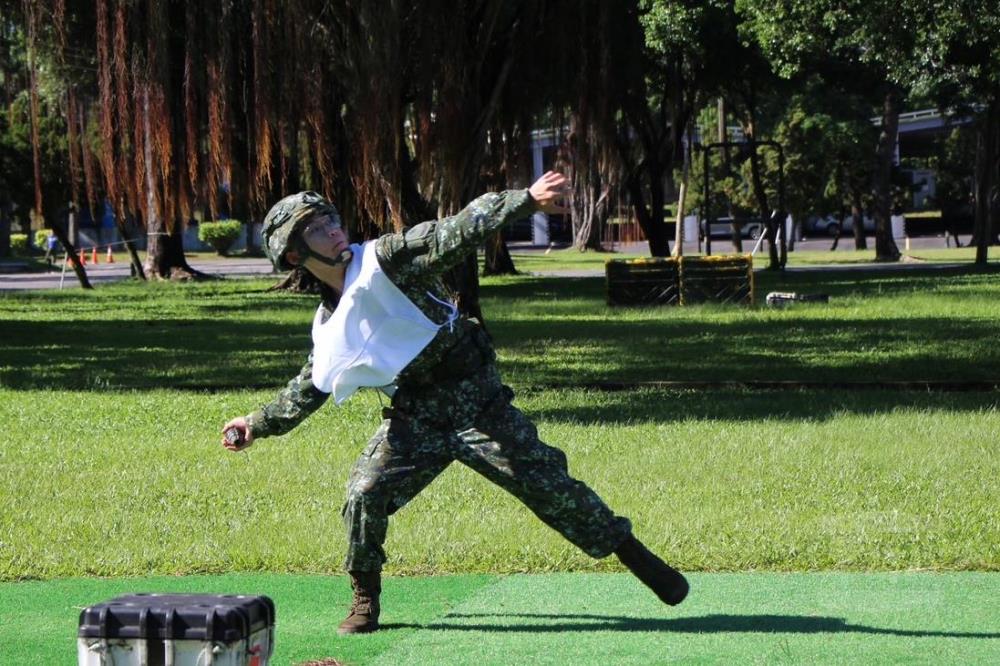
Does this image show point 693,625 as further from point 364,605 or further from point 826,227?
point 826,227

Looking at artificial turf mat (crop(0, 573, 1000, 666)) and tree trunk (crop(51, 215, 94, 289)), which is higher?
tree trunk (crop(51, 215, 94, 289))

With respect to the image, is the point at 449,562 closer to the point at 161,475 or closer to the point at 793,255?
the point at 161,475

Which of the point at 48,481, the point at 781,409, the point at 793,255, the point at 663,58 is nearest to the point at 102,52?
the point at 48,481

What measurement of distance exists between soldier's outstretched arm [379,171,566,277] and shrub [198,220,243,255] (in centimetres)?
5735

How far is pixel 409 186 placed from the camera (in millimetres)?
16609

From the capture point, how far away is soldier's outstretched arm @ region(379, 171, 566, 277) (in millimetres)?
5418

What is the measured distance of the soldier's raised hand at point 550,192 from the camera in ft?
17.6

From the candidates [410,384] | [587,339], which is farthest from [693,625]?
[587,339]

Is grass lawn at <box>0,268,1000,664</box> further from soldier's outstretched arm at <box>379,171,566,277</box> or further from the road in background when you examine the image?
the road in background

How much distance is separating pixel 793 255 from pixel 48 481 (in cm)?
4237

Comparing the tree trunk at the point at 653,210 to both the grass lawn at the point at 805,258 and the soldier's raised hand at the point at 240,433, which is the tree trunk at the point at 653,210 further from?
the soldier's raised hand at the point at 240,433

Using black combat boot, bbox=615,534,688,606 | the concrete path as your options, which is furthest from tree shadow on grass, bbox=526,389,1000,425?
the concrete path

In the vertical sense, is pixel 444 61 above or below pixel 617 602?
above

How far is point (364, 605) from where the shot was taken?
625 centimetres
